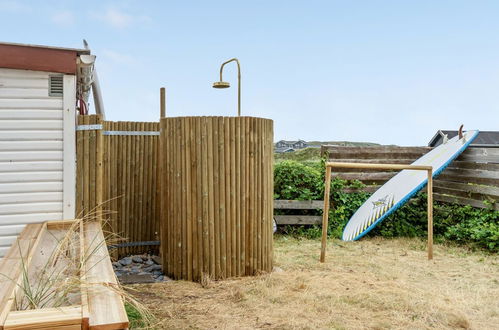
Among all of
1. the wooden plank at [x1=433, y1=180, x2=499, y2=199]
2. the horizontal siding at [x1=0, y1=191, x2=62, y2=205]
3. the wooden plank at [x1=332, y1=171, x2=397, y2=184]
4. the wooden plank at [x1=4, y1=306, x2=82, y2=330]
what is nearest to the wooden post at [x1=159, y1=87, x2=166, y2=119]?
the horizontal siding at [x1=0, y1=191, x2=62, y2=205]

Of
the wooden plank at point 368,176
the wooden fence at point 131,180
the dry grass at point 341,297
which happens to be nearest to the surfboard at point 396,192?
the wooden plank at point 368,176

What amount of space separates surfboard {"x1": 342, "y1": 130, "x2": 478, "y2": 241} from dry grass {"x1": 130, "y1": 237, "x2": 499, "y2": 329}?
4.97ft

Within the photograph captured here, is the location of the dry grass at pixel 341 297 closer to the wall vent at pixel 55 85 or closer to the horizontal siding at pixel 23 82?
the wall vent at pixel 55 85

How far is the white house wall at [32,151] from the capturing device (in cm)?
490

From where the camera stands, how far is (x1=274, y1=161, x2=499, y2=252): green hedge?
8.72m

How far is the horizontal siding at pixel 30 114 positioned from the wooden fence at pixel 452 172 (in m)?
5.59

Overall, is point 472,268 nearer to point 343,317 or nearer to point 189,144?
point 343,317

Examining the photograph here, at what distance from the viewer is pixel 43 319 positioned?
2.25 metres

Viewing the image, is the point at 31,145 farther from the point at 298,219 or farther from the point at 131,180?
the point at 298,219

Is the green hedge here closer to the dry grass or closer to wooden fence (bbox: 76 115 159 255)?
the dry grass

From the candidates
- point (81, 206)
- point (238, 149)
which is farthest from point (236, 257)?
point (81, 206)

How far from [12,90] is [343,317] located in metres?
3.94

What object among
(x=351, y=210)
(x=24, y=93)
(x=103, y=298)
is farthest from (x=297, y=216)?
(x=103, y=298)

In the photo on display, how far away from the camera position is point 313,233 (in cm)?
874
